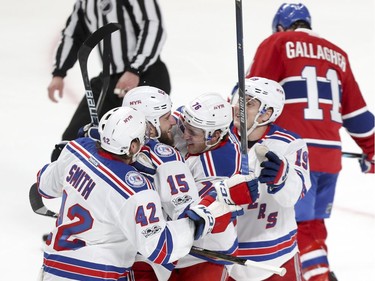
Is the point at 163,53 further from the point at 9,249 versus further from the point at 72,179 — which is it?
the point at 72,179

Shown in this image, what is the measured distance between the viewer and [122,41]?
5.20 metres

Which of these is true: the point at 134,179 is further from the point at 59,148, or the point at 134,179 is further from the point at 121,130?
the point at 59,148

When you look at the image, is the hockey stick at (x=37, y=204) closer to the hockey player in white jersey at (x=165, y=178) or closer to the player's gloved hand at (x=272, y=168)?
the hockey player in white jersey at (x=165, y=178)

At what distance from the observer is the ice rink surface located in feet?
15.9

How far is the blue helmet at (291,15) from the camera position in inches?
181

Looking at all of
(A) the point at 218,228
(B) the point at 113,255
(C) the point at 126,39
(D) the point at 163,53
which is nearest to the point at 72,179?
(B) the point at 113,255

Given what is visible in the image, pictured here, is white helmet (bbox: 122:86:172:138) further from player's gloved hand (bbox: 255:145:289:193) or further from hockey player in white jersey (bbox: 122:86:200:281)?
player's gloved hand (bbox: 255:145:289:193)

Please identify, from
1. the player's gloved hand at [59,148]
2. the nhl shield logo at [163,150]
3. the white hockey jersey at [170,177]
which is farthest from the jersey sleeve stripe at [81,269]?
the player's gloved hand at [59,148]

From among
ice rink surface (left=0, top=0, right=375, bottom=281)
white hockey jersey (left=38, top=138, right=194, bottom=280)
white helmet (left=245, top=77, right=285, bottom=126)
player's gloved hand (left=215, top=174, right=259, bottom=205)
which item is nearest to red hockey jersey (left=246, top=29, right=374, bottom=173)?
ice rink surface (left=0, top=0, right=375, bottom=281)

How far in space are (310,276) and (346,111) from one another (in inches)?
31.8

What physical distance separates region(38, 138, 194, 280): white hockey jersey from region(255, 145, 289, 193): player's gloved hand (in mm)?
291

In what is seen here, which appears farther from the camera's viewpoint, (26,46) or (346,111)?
(26,46)

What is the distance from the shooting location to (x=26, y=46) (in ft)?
22.6

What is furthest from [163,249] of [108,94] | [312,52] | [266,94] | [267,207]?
[108,94]
